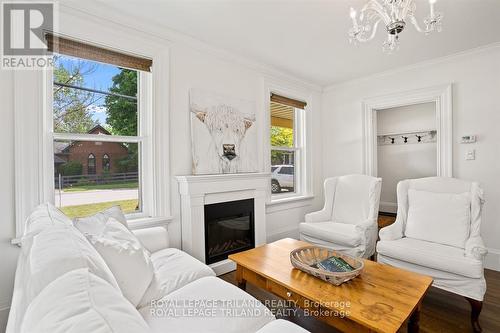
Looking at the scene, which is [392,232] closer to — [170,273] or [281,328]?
[281,328]

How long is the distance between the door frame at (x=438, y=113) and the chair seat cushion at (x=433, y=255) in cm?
131

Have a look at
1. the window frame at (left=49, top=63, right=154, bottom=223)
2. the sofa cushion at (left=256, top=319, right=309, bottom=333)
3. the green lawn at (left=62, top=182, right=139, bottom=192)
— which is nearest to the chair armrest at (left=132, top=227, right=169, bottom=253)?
the window frame at (left=49, top=63, right=154, bottom=223)

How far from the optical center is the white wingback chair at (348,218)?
9.11 ft

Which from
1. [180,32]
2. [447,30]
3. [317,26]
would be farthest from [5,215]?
[447,30]

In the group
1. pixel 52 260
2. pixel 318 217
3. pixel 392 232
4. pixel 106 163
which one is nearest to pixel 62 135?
pixel 106 163

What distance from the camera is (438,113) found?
326cm

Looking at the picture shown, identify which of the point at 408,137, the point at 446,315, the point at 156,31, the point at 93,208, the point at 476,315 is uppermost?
the point at 156,31

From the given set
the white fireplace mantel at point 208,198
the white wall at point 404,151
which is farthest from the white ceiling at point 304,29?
the white wall at point 404,151

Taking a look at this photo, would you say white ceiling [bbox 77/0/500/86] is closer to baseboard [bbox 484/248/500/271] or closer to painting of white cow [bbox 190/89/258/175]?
painting of white cow [bbox 190/89/258/175]

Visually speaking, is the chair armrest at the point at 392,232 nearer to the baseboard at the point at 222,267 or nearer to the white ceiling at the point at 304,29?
the baseboard at the point at 222,267

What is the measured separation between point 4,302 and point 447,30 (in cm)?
438

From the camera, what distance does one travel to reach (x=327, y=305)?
1391 millimetres

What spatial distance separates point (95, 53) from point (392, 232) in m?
3.23

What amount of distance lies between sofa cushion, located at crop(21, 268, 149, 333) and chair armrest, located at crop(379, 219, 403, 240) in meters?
2.53
